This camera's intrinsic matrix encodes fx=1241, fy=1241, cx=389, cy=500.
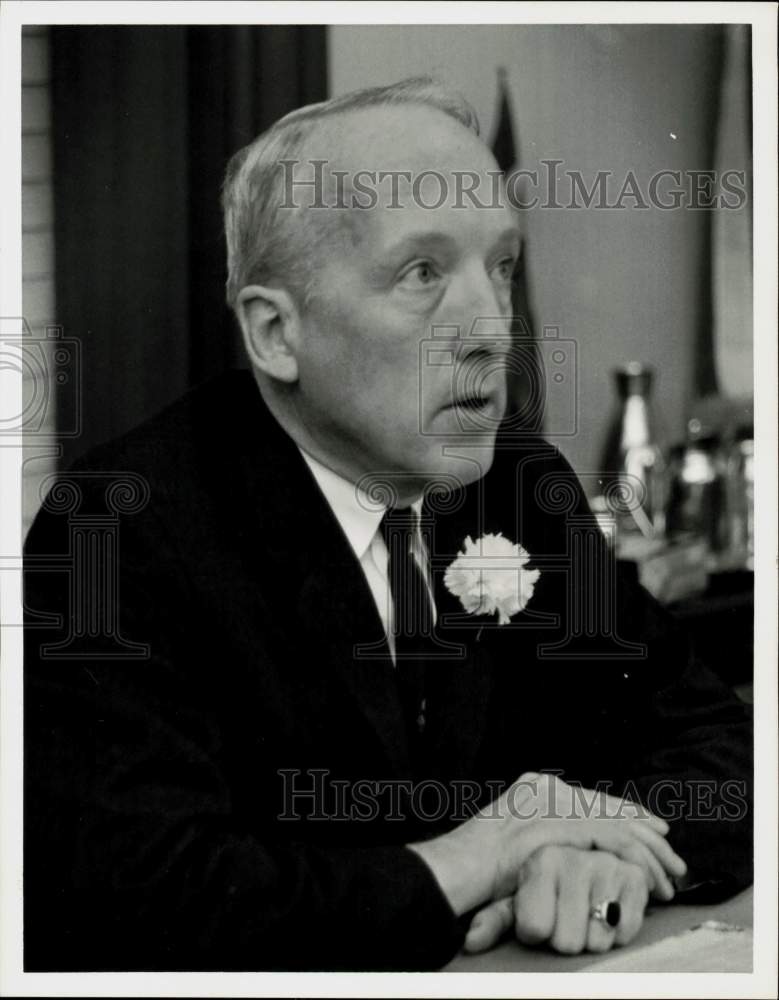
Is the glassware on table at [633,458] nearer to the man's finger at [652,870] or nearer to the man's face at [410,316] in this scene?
the man's face at [410,316]

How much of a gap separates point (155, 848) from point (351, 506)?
0.60m

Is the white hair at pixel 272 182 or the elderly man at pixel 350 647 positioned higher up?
the white hair at pixel 272 182

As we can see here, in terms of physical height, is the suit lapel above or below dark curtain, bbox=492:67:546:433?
below

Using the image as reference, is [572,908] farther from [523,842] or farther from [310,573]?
[310,573]

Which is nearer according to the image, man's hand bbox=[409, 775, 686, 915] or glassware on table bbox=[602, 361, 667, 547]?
man's hand bbox=[409, 775, 686, 915]

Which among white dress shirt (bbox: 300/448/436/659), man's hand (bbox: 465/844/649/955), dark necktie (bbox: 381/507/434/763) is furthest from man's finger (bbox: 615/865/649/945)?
white dress shirt (bbox: 300/448/436/659)

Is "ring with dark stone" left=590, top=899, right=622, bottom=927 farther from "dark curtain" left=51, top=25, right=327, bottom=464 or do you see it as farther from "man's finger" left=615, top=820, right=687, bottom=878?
"dark curtain" left=51, top=25, right=327, bottom=464

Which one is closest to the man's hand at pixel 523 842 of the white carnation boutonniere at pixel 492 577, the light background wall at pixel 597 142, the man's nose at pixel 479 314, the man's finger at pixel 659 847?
the man's finger at pixel 659 847

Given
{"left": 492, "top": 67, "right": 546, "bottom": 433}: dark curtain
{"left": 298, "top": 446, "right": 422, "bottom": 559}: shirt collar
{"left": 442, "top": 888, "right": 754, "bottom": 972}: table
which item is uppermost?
{"left": 492, "top": 67, "right": 546, "bottom": 433}: dark curtain

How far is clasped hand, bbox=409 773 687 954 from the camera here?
6.19 ft

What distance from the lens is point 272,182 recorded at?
1931 mm

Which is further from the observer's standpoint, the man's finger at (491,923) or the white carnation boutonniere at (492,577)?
the white carnation boutonniere at (492,577)

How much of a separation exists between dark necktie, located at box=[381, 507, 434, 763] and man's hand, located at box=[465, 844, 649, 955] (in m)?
0.26

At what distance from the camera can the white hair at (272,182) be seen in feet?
6.31
